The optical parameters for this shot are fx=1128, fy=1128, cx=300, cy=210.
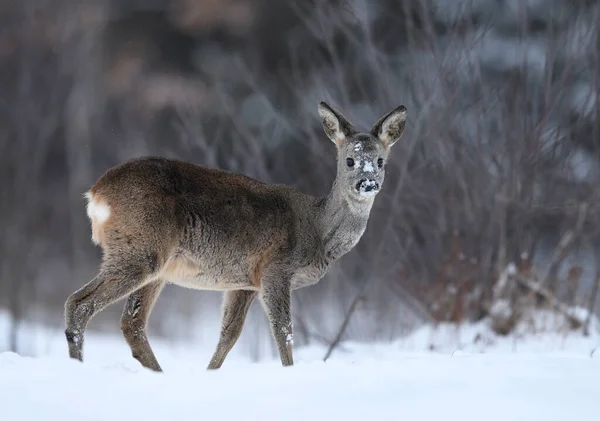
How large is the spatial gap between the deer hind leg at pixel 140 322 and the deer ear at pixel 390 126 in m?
1.94

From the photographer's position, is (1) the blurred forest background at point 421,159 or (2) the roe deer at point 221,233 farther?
(1) the blurred forest background at point 421,159

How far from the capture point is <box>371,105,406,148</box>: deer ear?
834 cm

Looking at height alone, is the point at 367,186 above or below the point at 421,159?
below

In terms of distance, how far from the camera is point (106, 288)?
23.6 feet

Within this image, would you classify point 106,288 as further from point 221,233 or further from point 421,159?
point 421,159

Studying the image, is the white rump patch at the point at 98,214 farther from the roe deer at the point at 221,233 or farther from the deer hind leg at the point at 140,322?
the deer hind leg at the point at 140,322

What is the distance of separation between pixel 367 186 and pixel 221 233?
1.06 m

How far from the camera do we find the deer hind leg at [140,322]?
308 inches

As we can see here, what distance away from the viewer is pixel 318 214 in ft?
27.0

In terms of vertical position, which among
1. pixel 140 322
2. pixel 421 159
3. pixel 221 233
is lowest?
pixel 140 322

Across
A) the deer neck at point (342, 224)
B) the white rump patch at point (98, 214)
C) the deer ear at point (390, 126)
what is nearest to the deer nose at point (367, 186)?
the deer neck at point (342, 224)

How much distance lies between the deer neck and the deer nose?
0.90ft

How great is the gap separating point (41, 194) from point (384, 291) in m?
8.41

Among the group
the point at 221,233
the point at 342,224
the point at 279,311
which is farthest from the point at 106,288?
the point at 342,224
